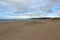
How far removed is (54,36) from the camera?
547 mm

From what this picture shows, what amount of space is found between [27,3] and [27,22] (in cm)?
28

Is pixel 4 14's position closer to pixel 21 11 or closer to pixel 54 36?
pixel 21 11

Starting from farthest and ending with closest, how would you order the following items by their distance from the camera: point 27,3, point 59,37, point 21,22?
1. point 27,3
2. point 21,22
3. point 59,37

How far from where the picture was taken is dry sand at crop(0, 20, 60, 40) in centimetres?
A: 54

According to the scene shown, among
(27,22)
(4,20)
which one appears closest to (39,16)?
(27,22)

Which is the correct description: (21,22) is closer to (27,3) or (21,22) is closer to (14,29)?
(14,29)

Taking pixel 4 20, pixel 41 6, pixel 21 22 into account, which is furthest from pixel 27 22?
pixel 41 6

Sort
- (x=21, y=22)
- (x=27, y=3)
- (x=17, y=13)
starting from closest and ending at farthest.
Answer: (x=21, y=22)
(x=17, y=13)
(x=27, y=3)

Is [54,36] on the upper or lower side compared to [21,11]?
lower

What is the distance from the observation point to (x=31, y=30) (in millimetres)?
594

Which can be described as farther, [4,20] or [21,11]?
[21,11]

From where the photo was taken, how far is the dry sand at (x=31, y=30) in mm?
544

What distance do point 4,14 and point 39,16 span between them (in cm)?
22

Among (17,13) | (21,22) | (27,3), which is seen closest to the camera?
(21,22)
